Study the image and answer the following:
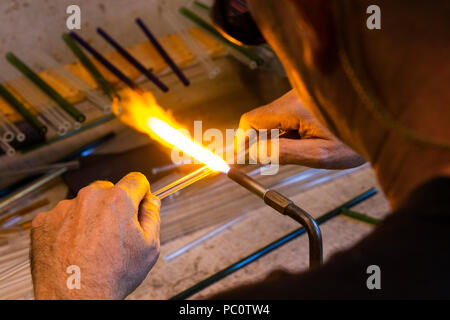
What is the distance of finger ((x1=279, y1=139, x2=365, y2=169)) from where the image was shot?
0.92 metres

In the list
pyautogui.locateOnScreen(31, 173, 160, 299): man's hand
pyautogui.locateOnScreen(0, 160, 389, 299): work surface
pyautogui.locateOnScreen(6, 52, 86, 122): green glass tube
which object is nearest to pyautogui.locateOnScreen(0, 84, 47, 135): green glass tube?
pyautogui.locateOnScreen(6, 52, 86, 122): green glass tube

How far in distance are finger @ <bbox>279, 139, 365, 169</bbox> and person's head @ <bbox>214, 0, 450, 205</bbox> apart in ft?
1.30

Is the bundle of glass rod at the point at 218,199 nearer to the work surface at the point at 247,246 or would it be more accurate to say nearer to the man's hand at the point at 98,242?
the work surface at the point at 247,246

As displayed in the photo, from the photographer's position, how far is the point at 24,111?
1.19 metres

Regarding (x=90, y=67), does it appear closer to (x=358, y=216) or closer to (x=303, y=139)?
(x=303, y=139)

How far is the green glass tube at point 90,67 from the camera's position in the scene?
1269 millimetres

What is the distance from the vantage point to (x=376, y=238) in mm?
391

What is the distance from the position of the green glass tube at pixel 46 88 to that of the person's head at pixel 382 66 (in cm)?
81

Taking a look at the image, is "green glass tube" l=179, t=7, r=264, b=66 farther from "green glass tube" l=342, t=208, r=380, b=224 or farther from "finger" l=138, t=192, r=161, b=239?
"finger" l=138, t=192, r=161, b=239

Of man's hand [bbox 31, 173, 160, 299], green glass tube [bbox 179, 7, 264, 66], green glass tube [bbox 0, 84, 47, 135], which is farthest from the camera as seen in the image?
green glass tube [bbox 179, 7, 264, 66]
